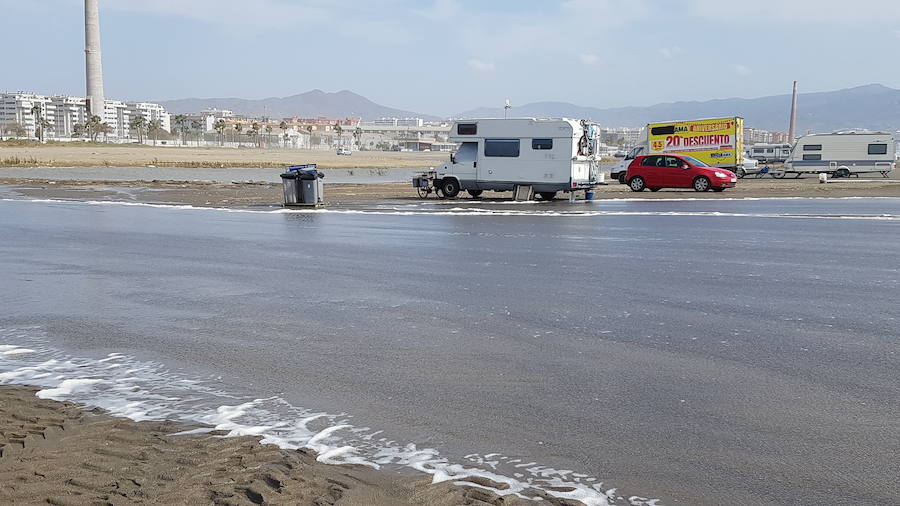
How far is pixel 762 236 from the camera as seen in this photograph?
59.3 ft

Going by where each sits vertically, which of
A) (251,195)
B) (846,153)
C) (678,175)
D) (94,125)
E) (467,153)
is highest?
(94,125)

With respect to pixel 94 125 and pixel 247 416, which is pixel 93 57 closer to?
pixel 94 125

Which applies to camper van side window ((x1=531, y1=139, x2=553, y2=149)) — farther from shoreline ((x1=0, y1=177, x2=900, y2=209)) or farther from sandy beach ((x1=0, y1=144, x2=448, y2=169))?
sandy beach ((x1=0, y1=144, x2=448, y2=169))

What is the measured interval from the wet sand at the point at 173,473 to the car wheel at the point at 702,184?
3331 cm

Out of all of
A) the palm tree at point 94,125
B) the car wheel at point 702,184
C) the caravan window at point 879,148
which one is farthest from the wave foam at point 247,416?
the palm tree at point 94,125

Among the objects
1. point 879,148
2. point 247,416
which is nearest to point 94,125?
point 879,148

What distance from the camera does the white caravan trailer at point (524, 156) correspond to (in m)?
29.6

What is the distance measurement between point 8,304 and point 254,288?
9.74ft

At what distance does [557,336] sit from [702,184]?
1175 inches

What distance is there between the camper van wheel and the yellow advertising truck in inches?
648

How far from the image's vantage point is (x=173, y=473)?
474 centimetres

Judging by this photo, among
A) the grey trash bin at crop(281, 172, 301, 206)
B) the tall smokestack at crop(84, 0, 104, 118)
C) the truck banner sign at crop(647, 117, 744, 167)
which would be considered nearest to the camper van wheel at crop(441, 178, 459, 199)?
the grey trash bin at crop(281, 172, 301, 206)

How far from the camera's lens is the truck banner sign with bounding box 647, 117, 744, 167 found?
4628cm

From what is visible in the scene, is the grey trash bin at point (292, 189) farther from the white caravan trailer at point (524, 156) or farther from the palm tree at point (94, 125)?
the palm tree at point (94, 125)
